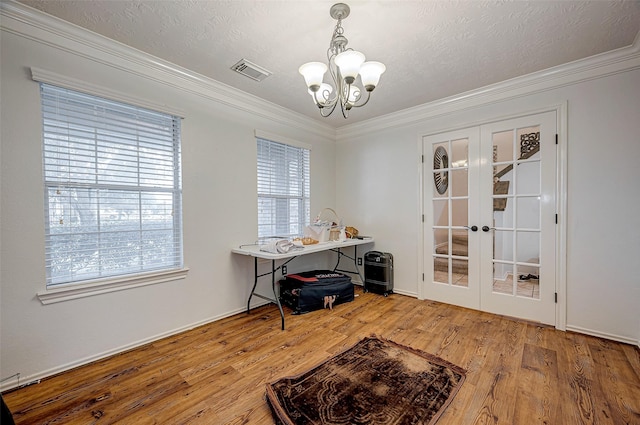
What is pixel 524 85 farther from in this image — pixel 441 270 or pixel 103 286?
pixel 103 286

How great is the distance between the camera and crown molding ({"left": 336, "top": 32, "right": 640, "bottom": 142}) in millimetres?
2367

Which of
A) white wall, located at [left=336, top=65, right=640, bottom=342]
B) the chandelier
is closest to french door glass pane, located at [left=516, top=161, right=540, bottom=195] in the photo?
white wall, located at [left=336, top=65, right=640, bottom=342]

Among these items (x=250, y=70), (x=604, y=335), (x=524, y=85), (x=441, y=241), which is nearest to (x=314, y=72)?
(x=250, y=70)

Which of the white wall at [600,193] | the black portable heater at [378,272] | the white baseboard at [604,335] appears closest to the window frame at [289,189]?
the black portable heater at [378,272]

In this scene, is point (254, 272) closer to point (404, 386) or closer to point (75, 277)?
point (75, 277)

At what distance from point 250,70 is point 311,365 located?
2669mm

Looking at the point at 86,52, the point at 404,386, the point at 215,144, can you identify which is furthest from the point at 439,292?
the point at 86,52

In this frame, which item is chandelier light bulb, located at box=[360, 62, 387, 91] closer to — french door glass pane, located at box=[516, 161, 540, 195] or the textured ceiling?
the textured ceiling

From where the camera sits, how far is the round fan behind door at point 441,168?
3.41 metres

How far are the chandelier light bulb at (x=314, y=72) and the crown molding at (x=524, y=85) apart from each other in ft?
7.15

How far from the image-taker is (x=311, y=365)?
208 centimetres

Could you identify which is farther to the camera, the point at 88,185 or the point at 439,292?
the point at 439,292

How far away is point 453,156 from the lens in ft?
11.0

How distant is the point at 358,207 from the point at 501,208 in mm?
1910
